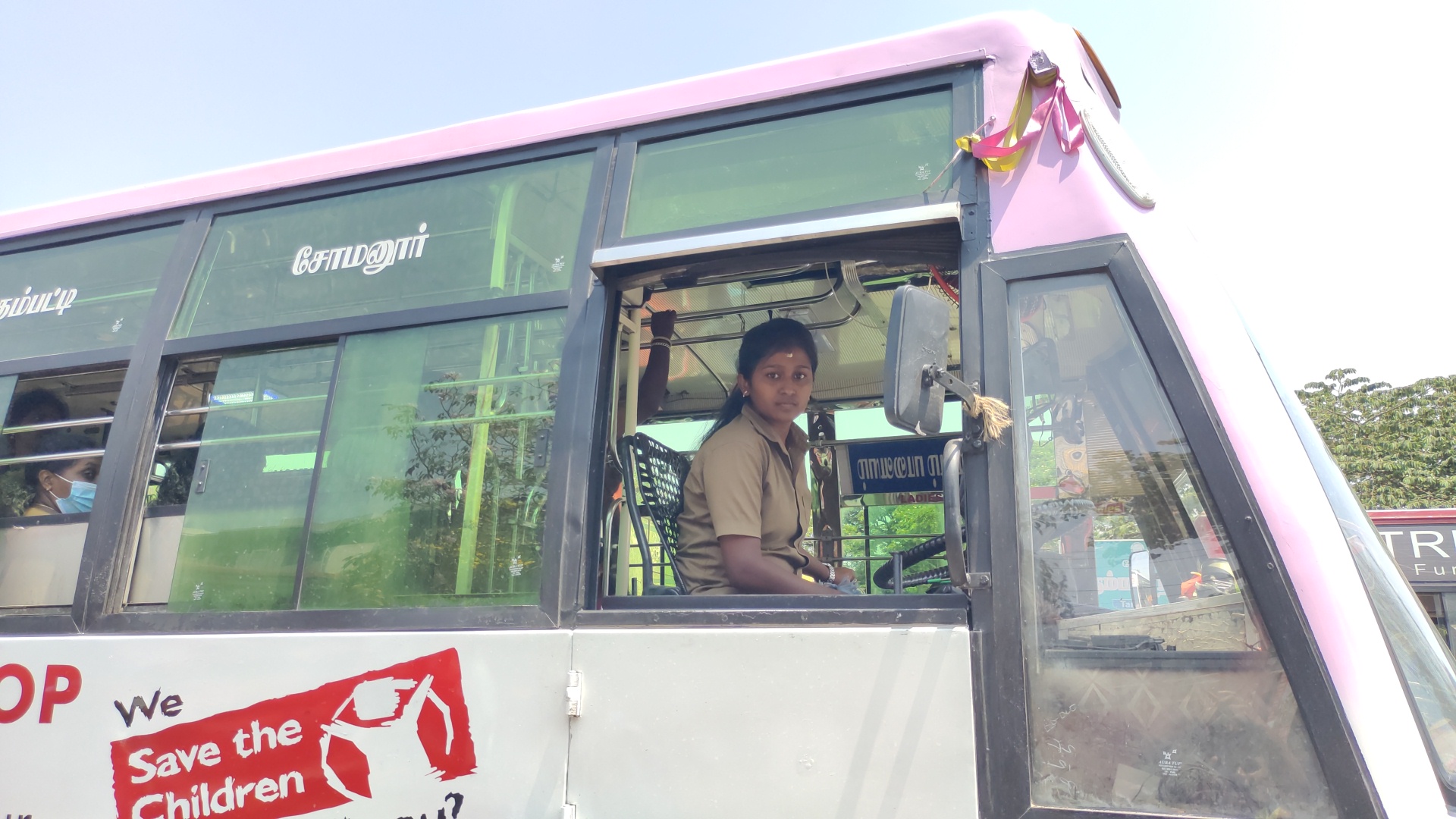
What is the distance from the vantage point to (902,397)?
73.0 inches

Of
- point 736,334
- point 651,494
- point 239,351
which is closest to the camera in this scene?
point 239,351

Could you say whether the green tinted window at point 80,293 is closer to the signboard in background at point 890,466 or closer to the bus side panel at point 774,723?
the bus side panel at point 774,723

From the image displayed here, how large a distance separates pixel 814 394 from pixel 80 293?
3.07m

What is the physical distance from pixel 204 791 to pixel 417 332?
1.32 metres

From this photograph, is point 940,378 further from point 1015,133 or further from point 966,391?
point 1015,133

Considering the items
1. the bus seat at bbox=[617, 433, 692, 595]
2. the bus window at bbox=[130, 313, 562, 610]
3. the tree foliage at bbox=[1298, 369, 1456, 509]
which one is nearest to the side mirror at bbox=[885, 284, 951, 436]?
the bus window at bbox=[130, 313, 562, 610]

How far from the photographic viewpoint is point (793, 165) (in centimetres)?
235

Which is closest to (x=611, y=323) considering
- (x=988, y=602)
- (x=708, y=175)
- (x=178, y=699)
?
(x=708, y=175)

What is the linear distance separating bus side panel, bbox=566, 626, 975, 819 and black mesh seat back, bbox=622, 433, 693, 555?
2.55 feet

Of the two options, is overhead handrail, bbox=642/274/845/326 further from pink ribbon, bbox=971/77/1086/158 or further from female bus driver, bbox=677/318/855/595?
pink ribbon, bbox=971/77/1086/158

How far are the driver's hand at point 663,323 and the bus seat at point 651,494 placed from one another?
0.53 metres

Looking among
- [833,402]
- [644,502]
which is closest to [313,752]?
[644,502]

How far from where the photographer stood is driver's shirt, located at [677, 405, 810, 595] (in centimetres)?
265

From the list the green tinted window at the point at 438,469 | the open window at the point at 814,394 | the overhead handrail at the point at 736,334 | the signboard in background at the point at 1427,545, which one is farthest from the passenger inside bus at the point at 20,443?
the signboard in background at the point at 1427,545
